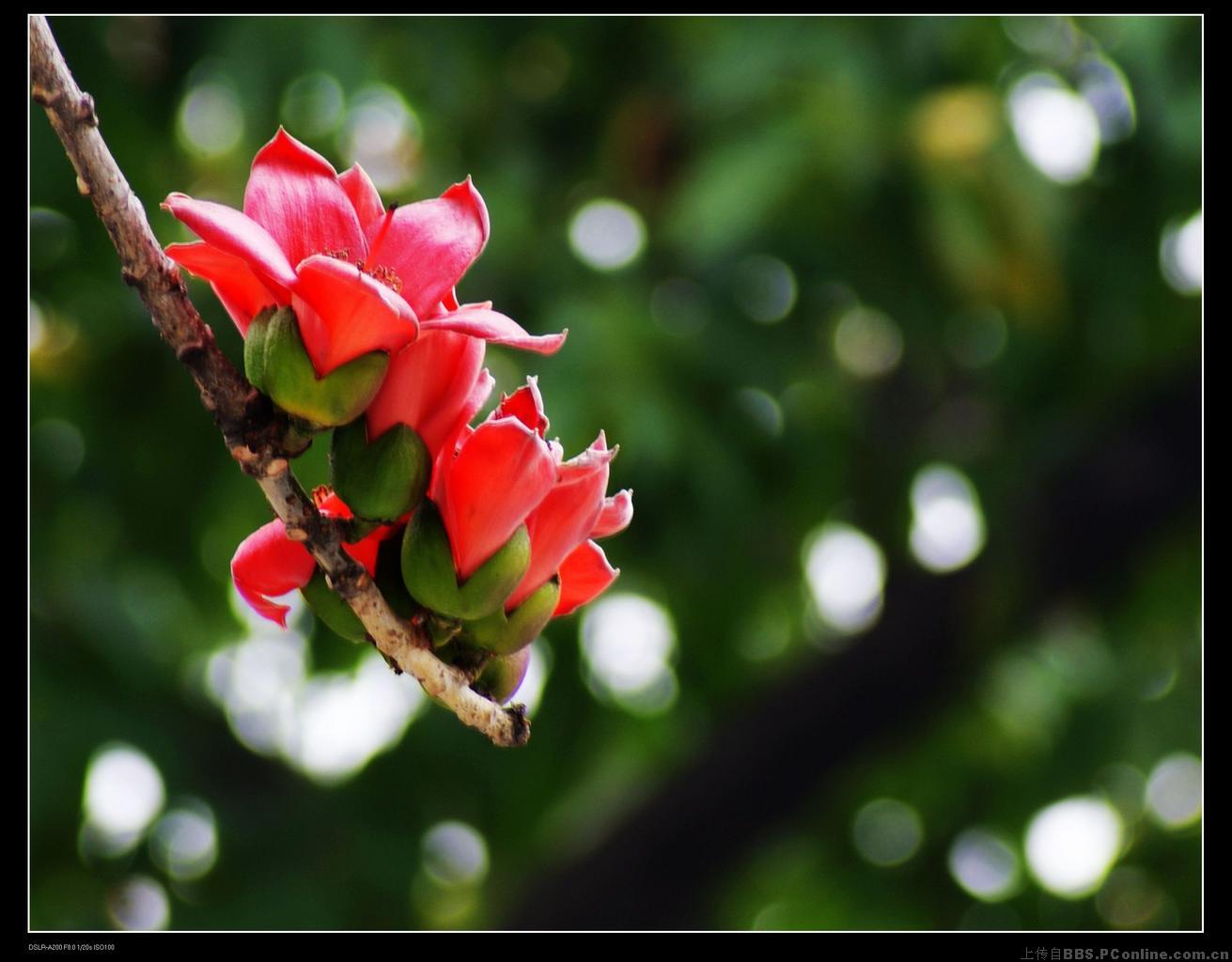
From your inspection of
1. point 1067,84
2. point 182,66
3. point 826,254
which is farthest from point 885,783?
point 182,66

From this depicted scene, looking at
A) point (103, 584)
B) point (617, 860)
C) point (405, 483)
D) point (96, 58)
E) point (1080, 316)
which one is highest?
point (1080, 316)

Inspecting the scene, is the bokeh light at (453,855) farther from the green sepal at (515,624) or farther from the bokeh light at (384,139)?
the green sepal at (515,624)

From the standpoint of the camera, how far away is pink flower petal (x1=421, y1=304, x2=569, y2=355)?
0.34m

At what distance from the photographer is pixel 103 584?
2074 mm

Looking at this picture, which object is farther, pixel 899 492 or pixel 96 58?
pixel 899 492

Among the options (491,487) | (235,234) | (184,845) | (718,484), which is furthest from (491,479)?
(184,845)

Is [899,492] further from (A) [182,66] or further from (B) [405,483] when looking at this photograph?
(B) [405,483]

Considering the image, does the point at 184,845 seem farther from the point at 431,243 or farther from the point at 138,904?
the point at 431,243

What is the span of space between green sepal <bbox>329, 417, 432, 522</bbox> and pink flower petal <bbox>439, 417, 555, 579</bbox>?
14 mm

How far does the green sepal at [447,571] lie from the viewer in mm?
421

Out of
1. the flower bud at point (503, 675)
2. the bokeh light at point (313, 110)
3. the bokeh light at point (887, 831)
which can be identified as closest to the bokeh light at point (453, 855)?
the bokeh light at point (887, 831)

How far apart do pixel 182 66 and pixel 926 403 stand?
4.59ft

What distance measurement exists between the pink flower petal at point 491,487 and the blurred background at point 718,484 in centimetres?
108

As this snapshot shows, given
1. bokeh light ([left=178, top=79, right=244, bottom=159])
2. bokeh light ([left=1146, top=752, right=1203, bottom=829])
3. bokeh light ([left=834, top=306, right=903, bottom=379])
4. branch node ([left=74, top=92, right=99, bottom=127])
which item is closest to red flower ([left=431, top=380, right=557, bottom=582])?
branch node ([left=74, top=92, right=99, bottom=127])
